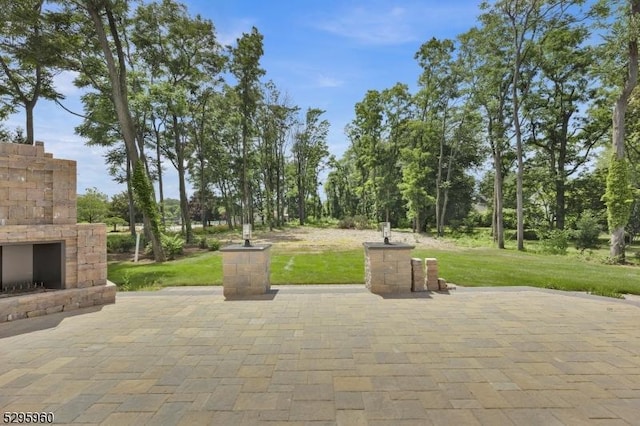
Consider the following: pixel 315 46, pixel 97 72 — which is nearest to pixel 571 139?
pixel 315 46

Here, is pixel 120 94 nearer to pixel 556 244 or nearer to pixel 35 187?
pixel 35 187

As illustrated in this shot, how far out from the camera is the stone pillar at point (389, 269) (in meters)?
6.17

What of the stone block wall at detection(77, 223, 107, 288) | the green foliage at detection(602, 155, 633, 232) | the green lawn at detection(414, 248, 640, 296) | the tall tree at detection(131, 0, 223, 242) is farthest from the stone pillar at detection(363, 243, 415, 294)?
the tall tree at detection(131, 0, 223, 242)

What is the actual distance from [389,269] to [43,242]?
253 inches

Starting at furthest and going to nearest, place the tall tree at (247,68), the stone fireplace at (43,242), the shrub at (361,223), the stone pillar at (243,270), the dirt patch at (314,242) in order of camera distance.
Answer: the shrub at (361,223) → the tall tree at (247,68) → the dirt patch at (314,242) → the stone pillar at (243,270) → the stone fireplace at (43,242)

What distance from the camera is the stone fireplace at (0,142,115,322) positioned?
479cm

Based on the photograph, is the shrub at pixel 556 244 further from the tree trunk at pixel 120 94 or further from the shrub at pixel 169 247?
the tree trunk at pixel 120 94

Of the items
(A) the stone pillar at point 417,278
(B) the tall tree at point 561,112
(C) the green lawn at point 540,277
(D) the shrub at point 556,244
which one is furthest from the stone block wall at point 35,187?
(B) the tall tree at point 561,112

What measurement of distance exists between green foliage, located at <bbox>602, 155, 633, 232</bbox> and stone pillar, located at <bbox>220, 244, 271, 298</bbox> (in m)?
13.7

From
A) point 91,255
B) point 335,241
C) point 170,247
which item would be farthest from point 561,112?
point 91,255

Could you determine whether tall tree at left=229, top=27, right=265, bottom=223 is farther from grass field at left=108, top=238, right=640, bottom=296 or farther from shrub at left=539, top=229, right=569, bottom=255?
shrub at left=539, top=229, right=569, bottom=255

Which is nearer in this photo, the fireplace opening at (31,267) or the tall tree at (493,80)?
the fireplace opening at (31,267)

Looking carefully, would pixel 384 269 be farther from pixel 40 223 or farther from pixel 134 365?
pixel 40 223

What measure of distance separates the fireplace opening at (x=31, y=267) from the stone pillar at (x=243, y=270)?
113 inches
